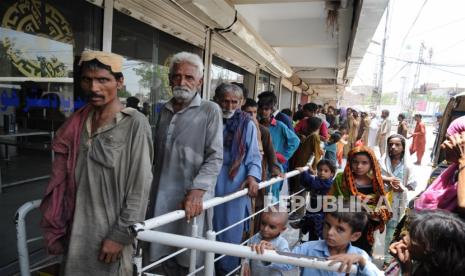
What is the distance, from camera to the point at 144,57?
3861 millimetres

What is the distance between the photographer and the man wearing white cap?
1.43 meters

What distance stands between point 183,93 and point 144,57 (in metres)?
2.22

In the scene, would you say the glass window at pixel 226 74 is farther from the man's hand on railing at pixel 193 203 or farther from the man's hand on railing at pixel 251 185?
the man's hand on railing at pixel 193 203

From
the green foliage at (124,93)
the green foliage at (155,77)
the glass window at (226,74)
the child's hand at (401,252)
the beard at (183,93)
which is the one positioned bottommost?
the child's hand at (401,252)

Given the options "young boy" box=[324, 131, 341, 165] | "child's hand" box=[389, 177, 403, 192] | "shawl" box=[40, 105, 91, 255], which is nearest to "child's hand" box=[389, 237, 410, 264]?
"shawl" box=[40, 105, 91, 255]

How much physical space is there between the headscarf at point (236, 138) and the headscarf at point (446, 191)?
3.74 feet

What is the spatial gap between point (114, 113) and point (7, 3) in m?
1.55

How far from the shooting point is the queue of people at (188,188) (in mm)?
1423

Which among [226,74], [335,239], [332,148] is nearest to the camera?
[335,239]

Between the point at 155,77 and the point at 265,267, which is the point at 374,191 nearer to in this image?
the point at 265,267

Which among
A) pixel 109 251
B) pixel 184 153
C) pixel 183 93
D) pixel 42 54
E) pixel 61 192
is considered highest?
pixel 42 54

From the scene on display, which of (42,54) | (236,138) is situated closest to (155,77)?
(42,54)

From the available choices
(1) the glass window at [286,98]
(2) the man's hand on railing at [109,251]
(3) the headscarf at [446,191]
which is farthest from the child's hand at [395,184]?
(1) the glass window at [286,98]

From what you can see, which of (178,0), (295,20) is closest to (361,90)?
(295,20)
